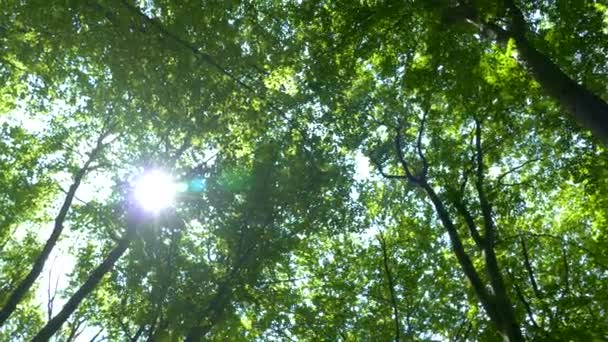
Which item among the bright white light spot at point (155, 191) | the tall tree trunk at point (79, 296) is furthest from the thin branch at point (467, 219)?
the tall tree trunk at point (79, 296)

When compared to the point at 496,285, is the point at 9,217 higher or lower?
higher

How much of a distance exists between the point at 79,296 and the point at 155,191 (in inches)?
123

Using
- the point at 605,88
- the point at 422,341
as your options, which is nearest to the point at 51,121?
the point at 422,341

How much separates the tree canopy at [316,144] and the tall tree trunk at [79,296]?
0.15ft

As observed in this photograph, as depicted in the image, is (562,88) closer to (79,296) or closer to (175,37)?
(175,37)

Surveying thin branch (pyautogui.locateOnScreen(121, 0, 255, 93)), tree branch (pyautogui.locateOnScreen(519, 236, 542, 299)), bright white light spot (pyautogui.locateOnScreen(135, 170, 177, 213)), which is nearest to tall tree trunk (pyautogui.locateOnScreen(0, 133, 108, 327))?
bright white light spot (pyautogui.locateOnScreen(135, 170, 177, 213))

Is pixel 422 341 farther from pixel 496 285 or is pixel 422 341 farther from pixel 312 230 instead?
pixel 312 230

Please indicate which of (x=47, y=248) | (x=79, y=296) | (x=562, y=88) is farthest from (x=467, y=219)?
(x=47, y=248)

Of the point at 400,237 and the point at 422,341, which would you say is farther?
the point at 400,237

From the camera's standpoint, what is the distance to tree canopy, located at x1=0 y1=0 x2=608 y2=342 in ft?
27.2

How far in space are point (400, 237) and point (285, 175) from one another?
6882 mm

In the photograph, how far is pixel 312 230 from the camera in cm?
1067

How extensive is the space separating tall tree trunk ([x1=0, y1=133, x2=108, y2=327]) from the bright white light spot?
3.49 m

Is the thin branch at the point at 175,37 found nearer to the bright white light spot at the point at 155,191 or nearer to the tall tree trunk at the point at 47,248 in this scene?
the bright white light spot at the point at 155,191
